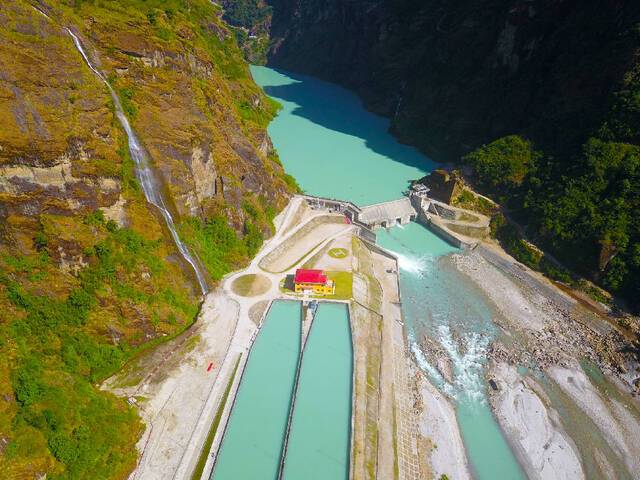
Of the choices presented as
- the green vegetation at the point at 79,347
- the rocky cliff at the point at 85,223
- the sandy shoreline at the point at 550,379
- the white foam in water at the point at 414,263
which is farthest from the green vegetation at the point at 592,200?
the green vegetation at the point at 79,347

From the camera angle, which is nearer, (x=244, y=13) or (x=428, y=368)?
(x=428, y=368)

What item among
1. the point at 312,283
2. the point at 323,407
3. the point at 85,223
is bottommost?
the point at 323,407

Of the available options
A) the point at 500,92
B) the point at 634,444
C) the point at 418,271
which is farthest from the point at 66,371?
the point at 500,92

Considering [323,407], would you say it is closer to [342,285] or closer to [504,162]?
[342,285]

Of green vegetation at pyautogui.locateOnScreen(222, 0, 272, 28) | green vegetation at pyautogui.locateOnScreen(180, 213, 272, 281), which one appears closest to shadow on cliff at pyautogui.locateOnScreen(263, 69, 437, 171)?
green vegetation at pyautogui.locateOnScreen(180, 213, 272, 281)

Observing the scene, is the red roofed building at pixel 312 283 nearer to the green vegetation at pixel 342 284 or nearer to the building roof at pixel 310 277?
the building roof at pixel 310 277

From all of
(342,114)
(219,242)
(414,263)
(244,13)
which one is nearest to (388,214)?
(414,263)

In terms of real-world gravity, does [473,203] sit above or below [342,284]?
above

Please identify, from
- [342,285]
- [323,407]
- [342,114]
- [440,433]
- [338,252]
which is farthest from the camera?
[342,114]

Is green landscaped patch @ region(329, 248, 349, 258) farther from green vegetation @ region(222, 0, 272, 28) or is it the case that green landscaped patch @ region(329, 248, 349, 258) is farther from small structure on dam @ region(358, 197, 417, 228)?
green vegetation @ region(222, 0, 272, 28)
